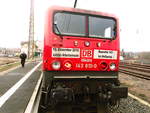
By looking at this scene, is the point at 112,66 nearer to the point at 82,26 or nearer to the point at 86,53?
the point at 86,53

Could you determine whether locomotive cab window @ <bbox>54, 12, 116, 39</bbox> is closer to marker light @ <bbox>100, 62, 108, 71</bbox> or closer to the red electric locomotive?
the red electric locomotive

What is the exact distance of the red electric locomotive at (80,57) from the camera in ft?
13.9

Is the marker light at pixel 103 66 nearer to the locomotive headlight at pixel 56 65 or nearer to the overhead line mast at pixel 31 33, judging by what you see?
the locomotive headlight at pixel 56 65

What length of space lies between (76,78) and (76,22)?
1.46 metres

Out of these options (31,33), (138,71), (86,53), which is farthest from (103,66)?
(31,33)

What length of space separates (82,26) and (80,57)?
32.2 inches

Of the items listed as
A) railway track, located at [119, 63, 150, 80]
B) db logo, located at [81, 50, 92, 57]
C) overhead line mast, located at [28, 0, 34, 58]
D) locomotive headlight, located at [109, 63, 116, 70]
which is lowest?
railway track, located at [119, 63, 150, 80]

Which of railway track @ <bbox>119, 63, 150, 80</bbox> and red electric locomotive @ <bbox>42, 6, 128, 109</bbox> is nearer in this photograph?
red electric locomotive @ <bbox>42, 6, 128, 109</bbox>

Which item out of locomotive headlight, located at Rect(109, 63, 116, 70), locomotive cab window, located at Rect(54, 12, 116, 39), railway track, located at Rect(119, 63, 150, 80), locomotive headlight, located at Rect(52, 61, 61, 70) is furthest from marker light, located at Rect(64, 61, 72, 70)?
railway track, located at Rect(119, 63, 150, 80)

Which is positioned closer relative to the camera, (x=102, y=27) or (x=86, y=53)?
(x=86, y=53)

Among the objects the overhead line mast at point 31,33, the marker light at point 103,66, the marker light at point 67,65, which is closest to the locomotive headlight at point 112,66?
the marker light at point 103,66

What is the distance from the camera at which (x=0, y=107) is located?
16.0ft

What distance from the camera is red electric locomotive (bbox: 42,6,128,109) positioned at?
4.22m

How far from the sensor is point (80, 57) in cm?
443
